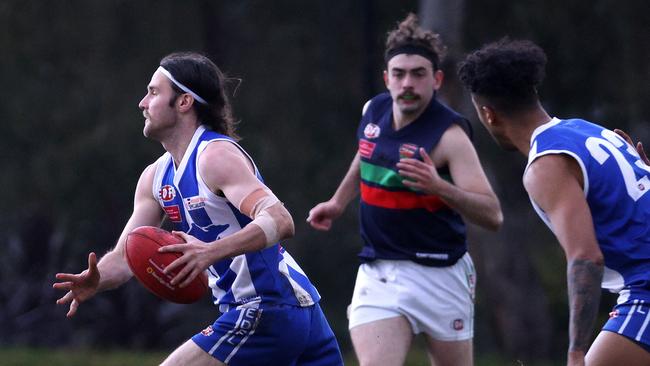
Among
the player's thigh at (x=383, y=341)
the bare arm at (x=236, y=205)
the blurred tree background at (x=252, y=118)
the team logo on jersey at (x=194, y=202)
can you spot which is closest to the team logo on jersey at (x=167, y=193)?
the team logo on jersey at (x=194, y=202)

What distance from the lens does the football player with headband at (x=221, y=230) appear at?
448 centimetres

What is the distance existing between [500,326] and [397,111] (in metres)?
7.65

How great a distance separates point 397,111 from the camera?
6191 mm

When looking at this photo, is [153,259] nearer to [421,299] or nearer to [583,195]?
[583,195]

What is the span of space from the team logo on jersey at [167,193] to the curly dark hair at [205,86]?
12.3 inches

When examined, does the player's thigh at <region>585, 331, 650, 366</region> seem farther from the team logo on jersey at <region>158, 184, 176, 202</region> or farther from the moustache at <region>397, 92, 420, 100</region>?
the moustache at <region>397, 92, 420, 100</region>

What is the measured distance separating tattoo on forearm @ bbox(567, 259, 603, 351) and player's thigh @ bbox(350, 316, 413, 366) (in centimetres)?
183

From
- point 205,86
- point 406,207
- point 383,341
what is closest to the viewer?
point 205,86

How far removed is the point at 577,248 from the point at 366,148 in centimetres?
241

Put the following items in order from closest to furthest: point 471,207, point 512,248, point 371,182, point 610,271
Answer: point 610,271 < point 471,207 < point 371,182 < point 512,248

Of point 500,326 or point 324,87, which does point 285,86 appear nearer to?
point 324,87

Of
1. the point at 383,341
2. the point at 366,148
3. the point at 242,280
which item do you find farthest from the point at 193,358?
the point at 366,148

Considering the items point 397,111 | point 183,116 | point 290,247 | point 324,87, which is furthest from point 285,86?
point 183,116

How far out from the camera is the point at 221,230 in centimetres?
463
